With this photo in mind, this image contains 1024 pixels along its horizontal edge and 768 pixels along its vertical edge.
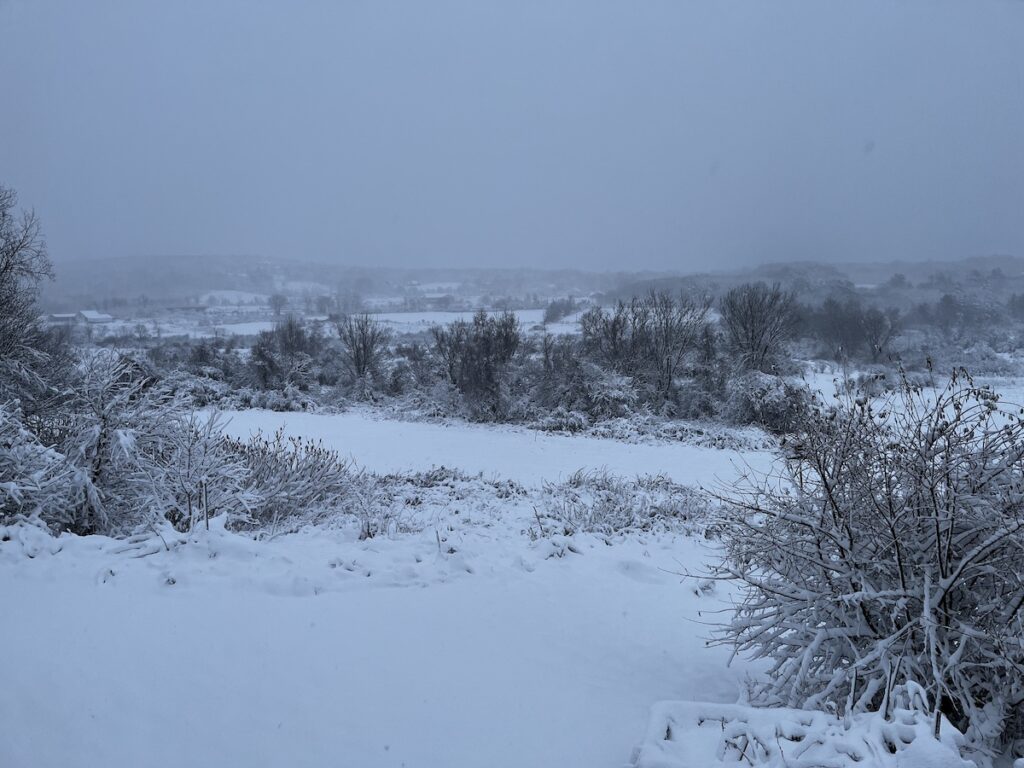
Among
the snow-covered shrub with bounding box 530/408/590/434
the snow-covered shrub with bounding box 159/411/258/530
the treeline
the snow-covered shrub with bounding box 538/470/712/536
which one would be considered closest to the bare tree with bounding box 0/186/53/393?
the treeline

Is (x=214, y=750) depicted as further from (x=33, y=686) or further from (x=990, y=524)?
(x=990, y=524)

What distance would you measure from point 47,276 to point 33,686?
Result: 13.6m

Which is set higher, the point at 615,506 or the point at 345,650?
the point at 345,650

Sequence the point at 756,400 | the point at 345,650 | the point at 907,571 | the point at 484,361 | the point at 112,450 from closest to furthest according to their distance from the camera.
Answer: the point at 907,571 → the point at 345,650 → the point at 112,450 → the point at 756,400 → the point at 484,361

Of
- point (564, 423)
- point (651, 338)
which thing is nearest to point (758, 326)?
point (651, 338)

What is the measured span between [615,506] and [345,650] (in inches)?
214

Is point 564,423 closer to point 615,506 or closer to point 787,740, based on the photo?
point 615,506

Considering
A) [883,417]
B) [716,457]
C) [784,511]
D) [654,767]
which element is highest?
[883,417]

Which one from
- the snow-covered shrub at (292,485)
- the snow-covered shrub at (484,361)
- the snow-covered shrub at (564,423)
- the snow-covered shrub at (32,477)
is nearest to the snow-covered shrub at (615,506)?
the snow-covered shrub at (292,485)

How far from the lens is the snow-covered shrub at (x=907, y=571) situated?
272 centimetres

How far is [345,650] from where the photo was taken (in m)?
3.85


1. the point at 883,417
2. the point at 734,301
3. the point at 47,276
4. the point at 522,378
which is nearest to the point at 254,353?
the point at 522,378

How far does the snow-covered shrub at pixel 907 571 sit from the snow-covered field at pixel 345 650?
0.94m

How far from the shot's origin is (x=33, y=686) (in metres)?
3.21
